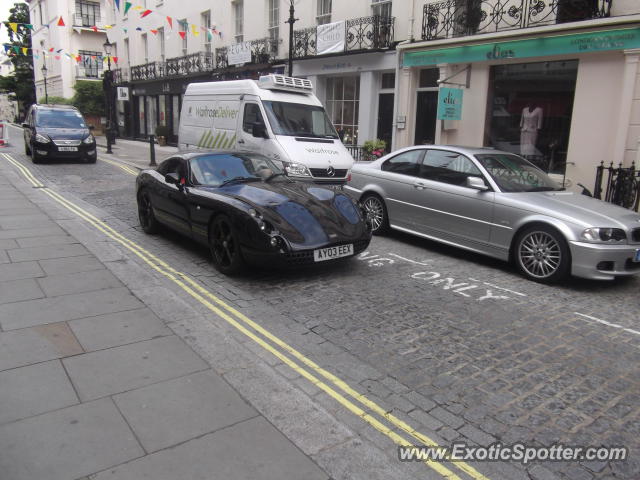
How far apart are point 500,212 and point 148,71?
30.3m

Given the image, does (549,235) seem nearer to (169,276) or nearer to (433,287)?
(433,287)

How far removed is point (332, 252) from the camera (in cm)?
594

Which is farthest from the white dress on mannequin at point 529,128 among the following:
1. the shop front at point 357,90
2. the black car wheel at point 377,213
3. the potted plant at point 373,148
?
the black car wheel at point 377,213

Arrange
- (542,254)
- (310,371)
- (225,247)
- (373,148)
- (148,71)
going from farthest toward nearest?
(148,71) < (373,148) < (542,254) < (225,247) < (310,371)

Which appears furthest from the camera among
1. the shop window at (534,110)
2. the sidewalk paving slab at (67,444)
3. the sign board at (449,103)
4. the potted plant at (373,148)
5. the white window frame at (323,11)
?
the white window frame at (323,11)

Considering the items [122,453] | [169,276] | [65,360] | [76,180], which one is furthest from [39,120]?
[122,453]

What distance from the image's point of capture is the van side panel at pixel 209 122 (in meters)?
12.3

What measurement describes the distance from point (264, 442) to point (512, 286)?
168 inches

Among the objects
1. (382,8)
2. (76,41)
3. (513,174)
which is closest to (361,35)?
(382,8)

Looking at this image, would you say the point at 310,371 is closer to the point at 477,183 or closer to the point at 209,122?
the point at 477,183

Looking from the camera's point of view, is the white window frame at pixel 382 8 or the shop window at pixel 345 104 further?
the shop window at pixel 345 104

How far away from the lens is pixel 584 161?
1212 centimetres

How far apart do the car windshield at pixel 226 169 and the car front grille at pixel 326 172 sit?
320 cm

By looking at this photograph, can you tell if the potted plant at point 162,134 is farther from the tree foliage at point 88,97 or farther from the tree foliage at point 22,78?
the tree foliage at point 22,78
